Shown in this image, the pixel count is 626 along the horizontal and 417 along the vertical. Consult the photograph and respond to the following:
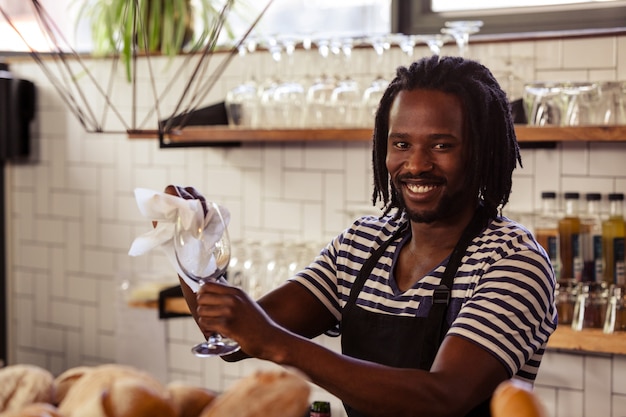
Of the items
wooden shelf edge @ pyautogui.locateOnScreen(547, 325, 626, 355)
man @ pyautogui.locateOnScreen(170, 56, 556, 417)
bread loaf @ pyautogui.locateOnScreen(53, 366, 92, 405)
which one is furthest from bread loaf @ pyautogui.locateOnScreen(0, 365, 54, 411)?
wooden shelf edge @ pyautogui.locateOnScreen(547, 325, 626, 355)

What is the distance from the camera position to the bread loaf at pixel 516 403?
804 mm

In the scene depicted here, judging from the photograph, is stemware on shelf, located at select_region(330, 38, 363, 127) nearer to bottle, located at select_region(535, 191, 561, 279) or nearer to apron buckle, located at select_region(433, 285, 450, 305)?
bottle, located at select_region(535, 191, 561, 279)

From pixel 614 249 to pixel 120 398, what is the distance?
2371 mm

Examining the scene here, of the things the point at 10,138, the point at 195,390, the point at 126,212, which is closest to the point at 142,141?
the point at 126,212

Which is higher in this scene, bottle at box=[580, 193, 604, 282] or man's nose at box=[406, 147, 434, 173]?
man's nose at box=[406, 147, 434, 173]

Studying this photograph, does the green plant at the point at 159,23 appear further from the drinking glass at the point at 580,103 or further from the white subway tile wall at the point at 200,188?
the drinking glass at the point at 580,103

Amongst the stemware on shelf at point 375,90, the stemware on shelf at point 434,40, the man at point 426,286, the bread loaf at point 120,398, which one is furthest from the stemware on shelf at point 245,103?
the bread loaf at point 120,398

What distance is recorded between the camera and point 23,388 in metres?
0.98

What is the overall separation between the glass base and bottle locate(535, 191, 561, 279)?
1750 mm

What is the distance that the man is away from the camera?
1.56 metres

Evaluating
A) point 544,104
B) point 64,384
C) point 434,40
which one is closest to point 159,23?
point 434,40

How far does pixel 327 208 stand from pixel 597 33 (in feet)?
3.87

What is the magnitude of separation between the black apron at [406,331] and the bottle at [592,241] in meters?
1.22

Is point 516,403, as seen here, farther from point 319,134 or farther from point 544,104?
point 319,134
